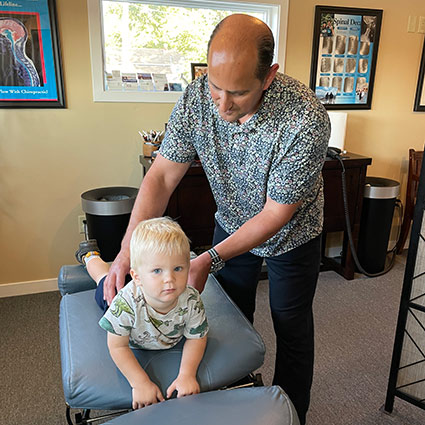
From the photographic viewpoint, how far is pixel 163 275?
3.26 ft

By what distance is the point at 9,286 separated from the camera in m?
2.58

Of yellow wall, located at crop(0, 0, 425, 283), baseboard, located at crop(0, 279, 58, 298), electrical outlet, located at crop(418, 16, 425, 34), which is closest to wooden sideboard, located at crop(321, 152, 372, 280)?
yellow wall, located at crop(0, 0, 425, 283)

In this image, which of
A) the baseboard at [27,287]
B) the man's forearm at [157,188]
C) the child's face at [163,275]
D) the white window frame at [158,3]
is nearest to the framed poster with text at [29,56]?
the white window frame at [158,3]

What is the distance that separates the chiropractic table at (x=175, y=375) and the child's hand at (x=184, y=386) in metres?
0.02

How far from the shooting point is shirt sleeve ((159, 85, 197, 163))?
130cm

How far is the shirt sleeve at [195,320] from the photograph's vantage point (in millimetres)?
1111

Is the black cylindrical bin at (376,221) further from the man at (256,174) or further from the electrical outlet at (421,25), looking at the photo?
the man at (256,174)

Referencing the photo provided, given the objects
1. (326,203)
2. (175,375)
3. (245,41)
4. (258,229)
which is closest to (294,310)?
(258,229)

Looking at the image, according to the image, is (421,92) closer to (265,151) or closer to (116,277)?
(265,151)

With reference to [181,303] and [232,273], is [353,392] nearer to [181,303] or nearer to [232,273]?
[232,273]

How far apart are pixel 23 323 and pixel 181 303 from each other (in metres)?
1.61

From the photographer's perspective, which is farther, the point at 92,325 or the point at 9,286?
the point at 9,286

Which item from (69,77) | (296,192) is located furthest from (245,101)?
(69,77)

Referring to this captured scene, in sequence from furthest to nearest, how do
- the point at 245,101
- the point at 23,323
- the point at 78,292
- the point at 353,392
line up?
1. the point at 23,323
2. the point at 353,392
3. the point at 78,292
4. the point at 245,101
